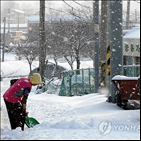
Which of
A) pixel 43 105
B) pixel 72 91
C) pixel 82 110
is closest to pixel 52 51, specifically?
pixel 72 91

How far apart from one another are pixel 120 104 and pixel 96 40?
460 centimetres

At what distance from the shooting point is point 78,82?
15.4 meters

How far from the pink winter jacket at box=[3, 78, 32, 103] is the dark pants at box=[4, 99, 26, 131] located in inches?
3.8

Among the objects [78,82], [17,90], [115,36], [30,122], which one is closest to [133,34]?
[78,82]

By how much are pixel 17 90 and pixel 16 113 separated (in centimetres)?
49

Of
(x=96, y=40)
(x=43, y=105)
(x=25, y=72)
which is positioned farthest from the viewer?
(x=25, y=72)

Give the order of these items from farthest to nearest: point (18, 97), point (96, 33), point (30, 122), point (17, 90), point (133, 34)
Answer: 1. point (133, 34)
2. point (96, 33)
3. point (30, 122)
4. point (18, 97)
5. point (17, 90)

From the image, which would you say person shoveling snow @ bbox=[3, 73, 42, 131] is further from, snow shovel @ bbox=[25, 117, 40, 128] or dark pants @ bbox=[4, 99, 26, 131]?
snow shovel @ bbox=[25, 117, 40, 128]

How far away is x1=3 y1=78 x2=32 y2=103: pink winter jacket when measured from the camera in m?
6.61

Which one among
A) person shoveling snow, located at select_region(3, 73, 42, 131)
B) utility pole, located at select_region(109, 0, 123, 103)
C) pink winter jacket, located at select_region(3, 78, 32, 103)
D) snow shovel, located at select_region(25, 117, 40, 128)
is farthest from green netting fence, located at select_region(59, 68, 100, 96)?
pink winter jacket, located at select_region(3, 78, 32, 103)

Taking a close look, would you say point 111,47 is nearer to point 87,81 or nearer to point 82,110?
point 82,110

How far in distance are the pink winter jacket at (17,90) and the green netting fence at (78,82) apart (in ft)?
28.2

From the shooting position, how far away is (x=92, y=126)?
677 cm

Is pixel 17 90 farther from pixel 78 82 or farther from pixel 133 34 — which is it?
pixel 133 34
